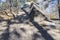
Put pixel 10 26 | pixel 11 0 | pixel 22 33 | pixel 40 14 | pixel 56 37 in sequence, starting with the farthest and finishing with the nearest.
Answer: pixel 11 0 < pixel 40 14 < pixel 10 26 < pixel 22 33 < pixel 56 37

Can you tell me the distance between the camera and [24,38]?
2939 mm

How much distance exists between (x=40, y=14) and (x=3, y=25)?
0.90 metres

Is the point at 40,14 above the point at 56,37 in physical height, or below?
above

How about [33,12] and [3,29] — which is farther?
[33,12]

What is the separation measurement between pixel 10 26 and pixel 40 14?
792 mm

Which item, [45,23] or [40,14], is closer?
[45,23]

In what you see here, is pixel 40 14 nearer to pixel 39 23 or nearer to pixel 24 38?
pixel 39 23

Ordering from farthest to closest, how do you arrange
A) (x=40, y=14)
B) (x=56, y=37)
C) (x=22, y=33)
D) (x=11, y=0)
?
(x=11, y=0)
(x=40, y=14)
(x=22, y=33)
(x=56, y=37)

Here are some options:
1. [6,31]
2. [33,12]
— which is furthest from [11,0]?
[6,31]

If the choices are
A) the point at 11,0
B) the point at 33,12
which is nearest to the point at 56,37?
the point at 33,12

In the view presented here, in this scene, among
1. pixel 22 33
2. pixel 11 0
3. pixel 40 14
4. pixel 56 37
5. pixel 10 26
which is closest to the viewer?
pixel 56 37

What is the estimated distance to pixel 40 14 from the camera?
3838 millimetres

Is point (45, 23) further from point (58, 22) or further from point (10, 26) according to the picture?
point (10, 26)

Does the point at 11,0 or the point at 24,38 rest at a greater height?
the point at 11,0
